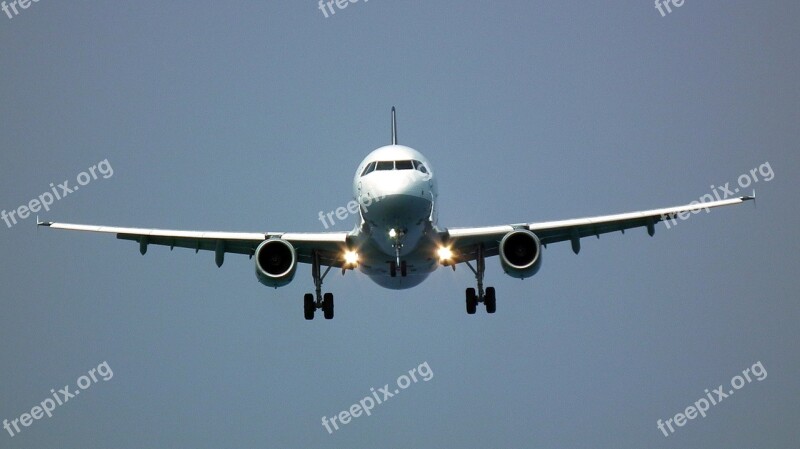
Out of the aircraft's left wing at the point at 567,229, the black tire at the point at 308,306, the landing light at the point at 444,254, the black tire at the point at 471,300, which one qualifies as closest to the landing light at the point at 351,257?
the black tire at the point at 308,306

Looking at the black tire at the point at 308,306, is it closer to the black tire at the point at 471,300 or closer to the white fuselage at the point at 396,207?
the white fuselage at the point at 396,207

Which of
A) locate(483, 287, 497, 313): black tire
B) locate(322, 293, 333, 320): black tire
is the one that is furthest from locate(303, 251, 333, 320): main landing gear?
locate(483, 287, 497, 313): black tire

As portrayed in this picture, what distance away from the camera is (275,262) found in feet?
146

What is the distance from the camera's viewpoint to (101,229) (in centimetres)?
4703

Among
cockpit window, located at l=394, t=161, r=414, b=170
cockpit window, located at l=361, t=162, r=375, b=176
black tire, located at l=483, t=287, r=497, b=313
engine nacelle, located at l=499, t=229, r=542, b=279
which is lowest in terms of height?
engine nacelle, located at l=499, t=229, r=542, b=279

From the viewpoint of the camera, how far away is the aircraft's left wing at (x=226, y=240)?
1809 inches

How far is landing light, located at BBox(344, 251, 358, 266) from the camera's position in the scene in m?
46.3

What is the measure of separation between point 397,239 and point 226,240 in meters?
8.15

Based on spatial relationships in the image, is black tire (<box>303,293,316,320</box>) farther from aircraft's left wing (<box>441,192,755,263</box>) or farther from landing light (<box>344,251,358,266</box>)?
aircraft's left wing (<box>441,192,755,263</box>)

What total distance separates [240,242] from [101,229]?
506 cm

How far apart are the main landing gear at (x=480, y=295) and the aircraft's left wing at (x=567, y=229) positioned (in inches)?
13.7

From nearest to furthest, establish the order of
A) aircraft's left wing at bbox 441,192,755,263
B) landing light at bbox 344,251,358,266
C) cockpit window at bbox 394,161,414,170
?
cockpit window at bbox 394,161,414,170, aircraft's left wing at bbox 441,192,755,263, landing light at bbox 344,251,358,266

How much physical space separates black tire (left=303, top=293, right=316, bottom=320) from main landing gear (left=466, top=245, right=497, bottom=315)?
20.2 ft

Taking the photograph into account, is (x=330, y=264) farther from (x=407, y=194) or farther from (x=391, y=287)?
(x=407, y=194)
